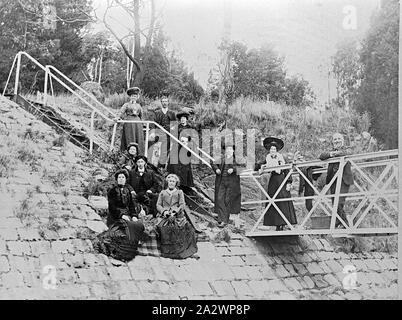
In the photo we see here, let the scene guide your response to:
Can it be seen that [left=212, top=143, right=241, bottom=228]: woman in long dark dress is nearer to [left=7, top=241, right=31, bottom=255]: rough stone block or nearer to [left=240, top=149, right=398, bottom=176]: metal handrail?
[left=240, top=149, right=398, bottom=176]: metal handrail

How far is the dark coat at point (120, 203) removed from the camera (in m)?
4.47

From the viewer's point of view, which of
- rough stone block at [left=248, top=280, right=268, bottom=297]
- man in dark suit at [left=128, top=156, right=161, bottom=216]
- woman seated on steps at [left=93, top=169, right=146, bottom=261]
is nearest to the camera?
woman seated on steps at [left=93, top=169, right=146, bottom=261]

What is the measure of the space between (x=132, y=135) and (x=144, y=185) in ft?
1.61

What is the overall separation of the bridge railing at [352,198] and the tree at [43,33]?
1883 millimetres

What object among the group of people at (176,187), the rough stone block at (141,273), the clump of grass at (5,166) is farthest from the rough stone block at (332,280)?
the clump of grass at (5,166)

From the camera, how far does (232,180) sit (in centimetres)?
507

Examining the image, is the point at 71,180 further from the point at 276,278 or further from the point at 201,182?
the point at 276,278

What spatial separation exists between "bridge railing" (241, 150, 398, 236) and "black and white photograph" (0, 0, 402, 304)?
0.6 inches

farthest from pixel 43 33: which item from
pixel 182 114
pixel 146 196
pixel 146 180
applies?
pixel 146 196

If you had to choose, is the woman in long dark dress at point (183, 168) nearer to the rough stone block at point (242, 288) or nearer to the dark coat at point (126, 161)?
the dark coat at point (126, 161)

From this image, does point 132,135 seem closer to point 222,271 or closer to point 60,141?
point 60,141

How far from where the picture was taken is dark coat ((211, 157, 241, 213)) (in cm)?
504

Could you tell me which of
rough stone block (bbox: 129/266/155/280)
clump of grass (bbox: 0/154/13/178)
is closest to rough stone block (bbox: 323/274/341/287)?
rough stone block (bbox: 129/266/155/280)
